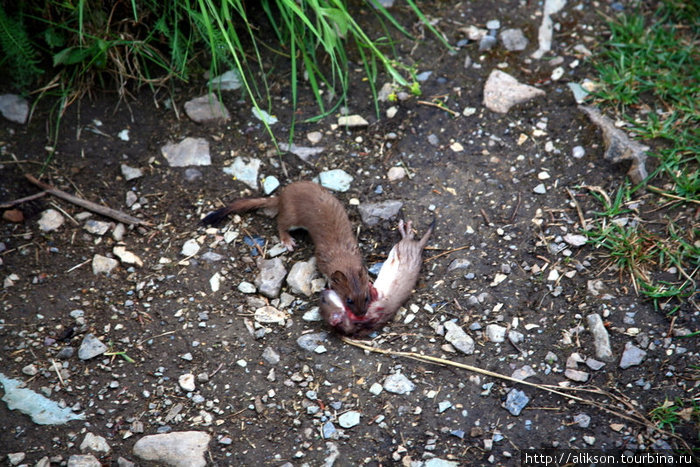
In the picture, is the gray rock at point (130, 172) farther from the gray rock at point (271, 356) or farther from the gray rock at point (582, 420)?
the gray rock at point (582, 420)

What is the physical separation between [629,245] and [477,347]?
41.3 inches

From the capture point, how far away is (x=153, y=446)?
2838mm

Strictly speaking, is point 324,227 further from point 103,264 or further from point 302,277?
point 103,264

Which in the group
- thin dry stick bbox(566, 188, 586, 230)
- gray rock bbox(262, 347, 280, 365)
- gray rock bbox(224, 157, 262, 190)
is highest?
gray rock bbox(224, 157, 262, 190)

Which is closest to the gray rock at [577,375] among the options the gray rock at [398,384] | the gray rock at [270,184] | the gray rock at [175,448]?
the gray rock at [398,384]

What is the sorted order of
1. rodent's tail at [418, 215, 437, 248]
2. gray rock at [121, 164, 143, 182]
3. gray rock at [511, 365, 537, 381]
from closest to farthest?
1. gray rock at [511, 365, 537, 381]
2. rodent's tail at [418, 215, 437, 248]
3. gray rock at [121, 164, 143, 182]

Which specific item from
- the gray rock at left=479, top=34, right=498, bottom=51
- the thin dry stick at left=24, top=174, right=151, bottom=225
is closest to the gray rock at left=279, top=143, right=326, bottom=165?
the thin dry stick at left=24, top=174, right=151, bottom=225

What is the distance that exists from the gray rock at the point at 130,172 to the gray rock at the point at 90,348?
1.10 meters

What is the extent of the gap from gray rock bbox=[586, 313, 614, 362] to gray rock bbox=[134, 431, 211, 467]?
2.03 metres

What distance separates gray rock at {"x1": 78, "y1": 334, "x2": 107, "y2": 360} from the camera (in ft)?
10.3

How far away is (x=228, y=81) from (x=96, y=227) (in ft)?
4.39

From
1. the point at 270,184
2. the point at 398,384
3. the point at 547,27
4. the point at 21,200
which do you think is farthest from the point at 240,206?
the point at 547,27

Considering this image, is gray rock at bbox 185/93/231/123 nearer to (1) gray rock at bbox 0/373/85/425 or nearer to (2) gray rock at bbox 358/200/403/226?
(2) gray rock at bbox 358/200/403/226

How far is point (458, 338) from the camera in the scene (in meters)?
3.18
